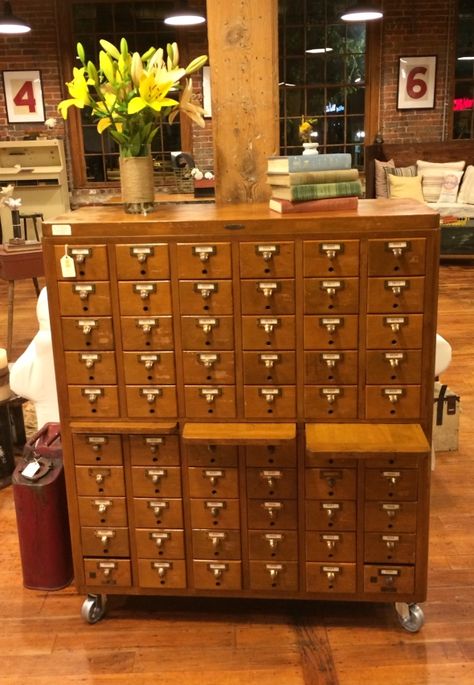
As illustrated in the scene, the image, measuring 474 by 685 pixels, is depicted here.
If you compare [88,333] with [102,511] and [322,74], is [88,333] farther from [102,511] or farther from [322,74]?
[322,74]

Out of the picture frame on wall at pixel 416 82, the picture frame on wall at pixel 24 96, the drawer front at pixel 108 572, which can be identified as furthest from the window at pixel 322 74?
the drawer front at pixel 108 572

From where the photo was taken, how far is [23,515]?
7.36 ft

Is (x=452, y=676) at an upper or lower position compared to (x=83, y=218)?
lower

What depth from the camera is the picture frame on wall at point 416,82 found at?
332 inches

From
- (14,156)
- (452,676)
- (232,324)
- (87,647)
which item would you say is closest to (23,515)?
(87,647)

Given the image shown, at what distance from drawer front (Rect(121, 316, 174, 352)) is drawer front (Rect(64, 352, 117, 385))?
70 mm

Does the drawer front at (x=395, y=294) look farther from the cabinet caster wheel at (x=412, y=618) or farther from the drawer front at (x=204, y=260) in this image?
the cabinet caster wheel at (x=412, y=618)

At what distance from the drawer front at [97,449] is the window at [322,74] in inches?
287

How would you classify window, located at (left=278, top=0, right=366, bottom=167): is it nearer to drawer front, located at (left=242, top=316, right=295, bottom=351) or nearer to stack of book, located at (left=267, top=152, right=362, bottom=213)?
stack of book, located at (left=267, top=152, right=362, bottom=213)

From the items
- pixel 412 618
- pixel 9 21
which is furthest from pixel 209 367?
pixel 9 21

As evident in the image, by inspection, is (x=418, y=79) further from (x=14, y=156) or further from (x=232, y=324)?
(x=232, y=324)

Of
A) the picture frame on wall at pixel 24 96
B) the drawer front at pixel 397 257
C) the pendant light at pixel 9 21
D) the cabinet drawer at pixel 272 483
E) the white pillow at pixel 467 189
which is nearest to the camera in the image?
the drawer front at pixel 397 257

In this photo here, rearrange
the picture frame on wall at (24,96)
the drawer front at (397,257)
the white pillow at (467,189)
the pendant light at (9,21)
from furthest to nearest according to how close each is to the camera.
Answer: the picture frame on wall at (24,96)
the white pillow at (467,189)
the pendant light at (9,21)
the drawer front at (397,257)

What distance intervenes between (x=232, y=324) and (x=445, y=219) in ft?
20.0
